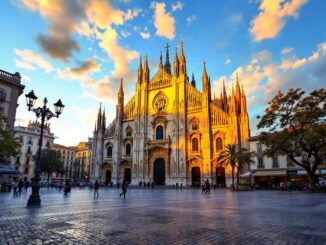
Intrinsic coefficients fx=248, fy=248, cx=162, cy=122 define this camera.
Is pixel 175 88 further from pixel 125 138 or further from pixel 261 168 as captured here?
Result: pixel 261 168

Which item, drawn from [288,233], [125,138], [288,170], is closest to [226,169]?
[288,170]

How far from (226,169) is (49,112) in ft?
102

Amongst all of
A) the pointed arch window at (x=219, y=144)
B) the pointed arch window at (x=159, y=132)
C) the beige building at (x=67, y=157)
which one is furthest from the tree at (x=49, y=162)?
the pointed arch window at (x=219, y=144)

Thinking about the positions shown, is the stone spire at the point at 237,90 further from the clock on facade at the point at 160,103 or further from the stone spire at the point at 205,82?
the clock on facade at the point at 160,103

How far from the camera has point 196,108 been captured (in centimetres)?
4412

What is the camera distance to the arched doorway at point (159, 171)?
149 feet

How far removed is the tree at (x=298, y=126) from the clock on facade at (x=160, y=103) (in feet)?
75.6

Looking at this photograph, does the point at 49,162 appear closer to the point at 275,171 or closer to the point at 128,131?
the point at 128,131

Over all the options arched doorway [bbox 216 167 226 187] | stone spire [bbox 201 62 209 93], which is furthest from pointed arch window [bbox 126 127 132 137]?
arched doorway [bbox 216 167 226 187]

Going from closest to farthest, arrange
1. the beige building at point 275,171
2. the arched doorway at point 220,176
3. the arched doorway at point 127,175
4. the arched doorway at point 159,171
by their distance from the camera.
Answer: the beige building at point 275,171 → the arched doorway at point 220,176 → the arched doorway at point 159,171 → the arched doorway at point 127,175

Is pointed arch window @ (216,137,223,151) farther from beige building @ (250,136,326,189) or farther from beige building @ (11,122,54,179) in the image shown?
beige building @ (11,122,54,179)

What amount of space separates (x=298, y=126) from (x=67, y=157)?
73.8m

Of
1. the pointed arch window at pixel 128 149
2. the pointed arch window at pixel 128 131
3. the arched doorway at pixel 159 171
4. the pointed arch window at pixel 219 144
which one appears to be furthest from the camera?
the pointed arch window at pixel 128 131

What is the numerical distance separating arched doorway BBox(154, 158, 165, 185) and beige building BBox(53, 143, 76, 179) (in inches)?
1757
